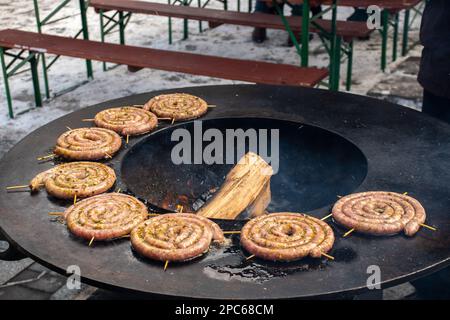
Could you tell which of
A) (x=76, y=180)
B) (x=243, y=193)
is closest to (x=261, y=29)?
(x=243, y=193)

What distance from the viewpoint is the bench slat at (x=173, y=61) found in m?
7.09

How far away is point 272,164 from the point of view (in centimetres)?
476

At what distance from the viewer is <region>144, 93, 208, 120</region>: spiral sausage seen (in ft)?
14.5

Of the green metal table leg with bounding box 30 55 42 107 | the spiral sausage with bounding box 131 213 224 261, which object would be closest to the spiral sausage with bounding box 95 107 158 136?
the spiral sausage with bounding box 131 213 224 261

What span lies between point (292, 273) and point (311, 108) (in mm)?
2129

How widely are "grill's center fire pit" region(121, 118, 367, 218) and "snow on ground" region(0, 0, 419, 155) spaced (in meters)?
3.85

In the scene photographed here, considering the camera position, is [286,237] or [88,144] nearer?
[286,237]

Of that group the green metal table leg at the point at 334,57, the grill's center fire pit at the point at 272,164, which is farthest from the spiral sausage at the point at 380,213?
the green metal table leg at the point at 334,57

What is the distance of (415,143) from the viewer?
3.97m

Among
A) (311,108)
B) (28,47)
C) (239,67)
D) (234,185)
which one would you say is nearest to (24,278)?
(234,185)

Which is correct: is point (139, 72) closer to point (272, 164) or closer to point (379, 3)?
point (379, 3)

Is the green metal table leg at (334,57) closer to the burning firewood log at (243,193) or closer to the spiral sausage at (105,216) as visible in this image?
the burning firewood log at (243,193)

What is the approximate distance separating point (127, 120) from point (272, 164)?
122 cm

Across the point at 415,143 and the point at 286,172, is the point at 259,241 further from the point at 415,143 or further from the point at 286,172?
the point at 286,172
